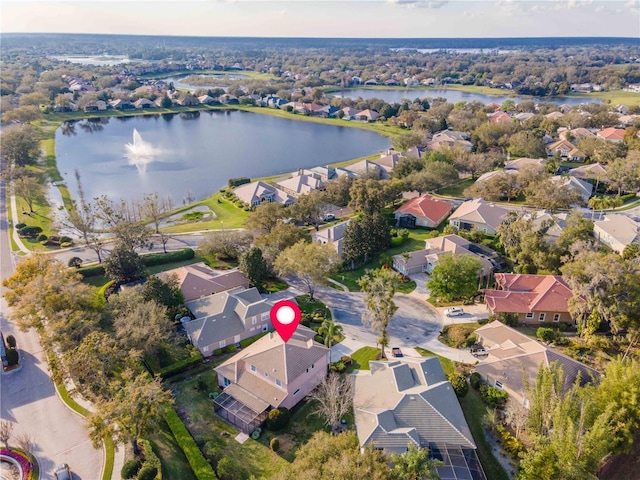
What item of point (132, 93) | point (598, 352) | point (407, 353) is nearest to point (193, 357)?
point (407, 353)

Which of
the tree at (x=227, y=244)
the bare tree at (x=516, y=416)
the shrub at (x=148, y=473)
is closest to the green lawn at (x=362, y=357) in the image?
the bare tree at (x=516, y=416)

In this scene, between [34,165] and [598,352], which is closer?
[598,352]

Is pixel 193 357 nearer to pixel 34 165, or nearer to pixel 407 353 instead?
pixel 407 353

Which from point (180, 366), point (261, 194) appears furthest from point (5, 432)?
point (261, 194)

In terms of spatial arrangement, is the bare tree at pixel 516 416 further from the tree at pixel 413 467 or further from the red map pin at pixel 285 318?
the red map pin at pixel 285 318

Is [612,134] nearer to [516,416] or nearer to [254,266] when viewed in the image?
[254,266]
